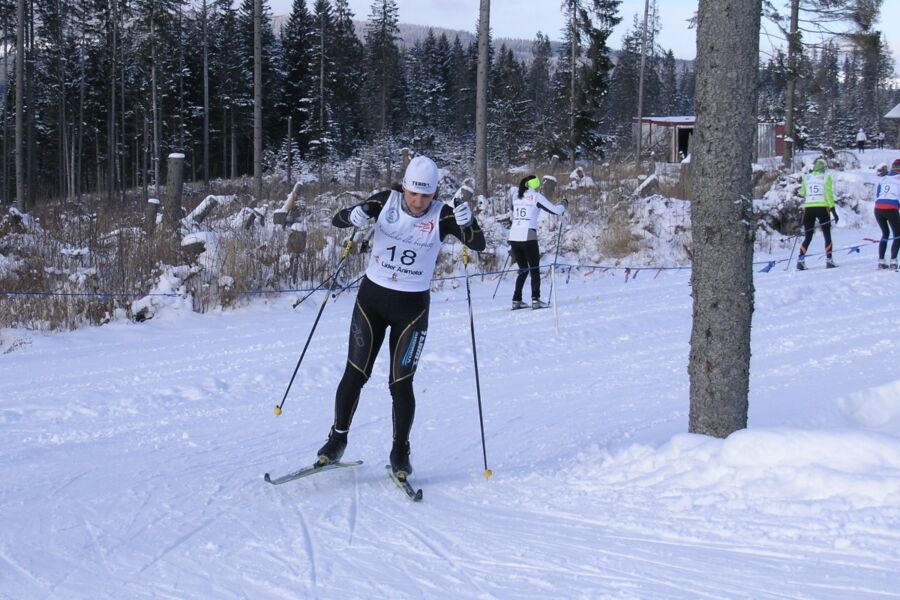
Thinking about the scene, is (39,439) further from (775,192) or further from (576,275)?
(775,192)

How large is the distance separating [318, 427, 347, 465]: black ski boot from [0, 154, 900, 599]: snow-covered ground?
17 cm

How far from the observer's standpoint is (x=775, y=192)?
61.3 feet

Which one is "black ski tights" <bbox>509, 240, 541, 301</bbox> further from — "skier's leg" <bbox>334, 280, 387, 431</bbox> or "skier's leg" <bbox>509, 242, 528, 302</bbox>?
"skier's leg" <bbox>334, 280, 387, 431</bbox>

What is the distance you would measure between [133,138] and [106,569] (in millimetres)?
58684

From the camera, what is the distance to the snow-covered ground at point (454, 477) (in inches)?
139

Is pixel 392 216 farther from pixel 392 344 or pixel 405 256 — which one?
pixel 392 344

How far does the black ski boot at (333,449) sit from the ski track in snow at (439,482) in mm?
154

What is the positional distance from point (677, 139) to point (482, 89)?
28607 mm

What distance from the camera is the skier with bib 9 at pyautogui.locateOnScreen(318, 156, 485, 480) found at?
4824mm

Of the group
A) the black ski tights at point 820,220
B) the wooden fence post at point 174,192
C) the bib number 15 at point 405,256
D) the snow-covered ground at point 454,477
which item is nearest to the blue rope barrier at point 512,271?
the black ski tights at point 820,220

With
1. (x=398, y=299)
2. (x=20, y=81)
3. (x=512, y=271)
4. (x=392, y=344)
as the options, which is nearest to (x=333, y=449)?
(x=392, y=344)

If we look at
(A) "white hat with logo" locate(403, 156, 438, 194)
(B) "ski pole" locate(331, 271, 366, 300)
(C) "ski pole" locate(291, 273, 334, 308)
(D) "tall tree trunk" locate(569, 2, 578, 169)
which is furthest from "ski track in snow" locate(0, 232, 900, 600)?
(D) "tall tree trunk" locate(569, 2, 578, 169)

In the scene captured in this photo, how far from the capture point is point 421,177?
476cm

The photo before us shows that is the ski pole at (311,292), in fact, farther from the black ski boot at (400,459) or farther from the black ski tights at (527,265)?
the black ski boot at (400,459)
